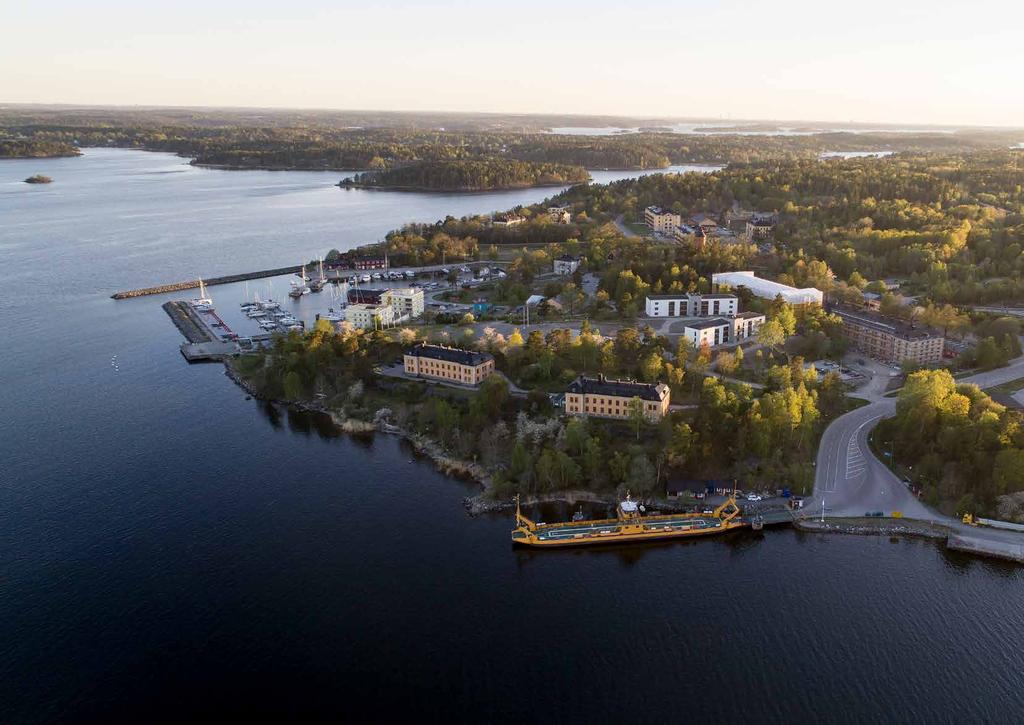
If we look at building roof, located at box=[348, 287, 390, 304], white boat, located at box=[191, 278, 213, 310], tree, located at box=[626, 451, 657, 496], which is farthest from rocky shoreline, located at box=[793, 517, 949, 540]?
white boat, located at box=[191, 278, 213, 310]

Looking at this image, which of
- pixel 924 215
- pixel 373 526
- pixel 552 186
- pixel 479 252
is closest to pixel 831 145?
pixel 552 186

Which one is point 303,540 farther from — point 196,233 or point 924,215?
point 196,233

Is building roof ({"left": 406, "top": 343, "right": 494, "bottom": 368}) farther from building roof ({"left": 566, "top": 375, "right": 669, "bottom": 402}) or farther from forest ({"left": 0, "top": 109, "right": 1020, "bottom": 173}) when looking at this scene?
forest ({"left": 0, "top": 109, "right": 1020, "bottom": 173})

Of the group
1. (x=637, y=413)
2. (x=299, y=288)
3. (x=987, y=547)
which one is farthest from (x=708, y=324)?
(x=299, y=288)

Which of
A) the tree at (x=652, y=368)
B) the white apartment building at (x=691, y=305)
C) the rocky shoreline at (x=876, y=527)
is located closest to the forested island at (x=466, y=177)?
the white apartment building at (x=691, y=305)

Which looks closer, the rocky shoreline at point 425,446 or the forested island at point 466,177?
the rocky shoreline at point 425,446

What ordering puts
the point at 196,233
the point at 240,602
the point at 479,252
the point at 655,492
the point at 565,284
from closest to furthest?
1. the point at 240,602
2. the point at 655,492
3. the point at 565,284
4. the point at 479,252
5. the point at 196,233

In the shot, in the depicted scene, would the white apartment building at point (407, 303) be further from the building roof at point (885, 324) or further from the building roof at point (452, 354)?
the building roof at point (885, 324)

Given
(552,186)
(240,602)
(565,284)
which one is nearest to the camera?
(240,602)
